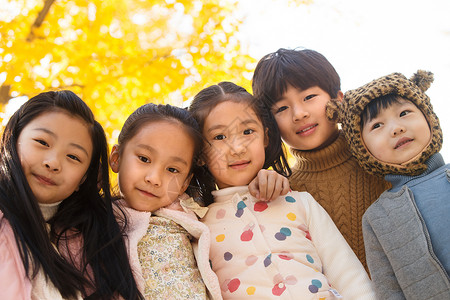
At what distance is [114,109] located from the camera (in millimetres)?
3682

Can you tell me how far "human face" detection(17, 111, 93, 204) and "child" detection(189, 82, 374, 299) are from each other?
0.64 meters

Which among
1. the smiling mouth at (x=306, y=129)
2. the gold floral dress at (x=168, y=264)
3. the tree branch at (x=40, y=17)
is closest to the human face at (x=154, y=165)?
the gold floral dress at (x=168, y=264)

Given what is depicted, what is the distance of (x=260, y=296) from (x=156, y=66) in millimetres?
2826

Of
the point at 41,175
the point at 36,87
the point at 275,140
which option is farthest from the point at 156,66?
the point at 41,175

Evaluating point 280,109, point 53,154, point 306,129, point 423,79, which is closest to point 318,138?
point 306,129

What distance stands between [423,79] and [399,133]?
39 centimetres

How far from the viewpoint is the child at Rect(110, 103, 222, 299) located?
60.0 inches

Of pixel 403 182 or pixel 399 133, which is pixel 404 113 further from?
pixel 403 182

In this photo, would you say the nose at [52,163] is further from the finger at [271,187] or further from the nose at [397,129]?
the nose at [397,129]

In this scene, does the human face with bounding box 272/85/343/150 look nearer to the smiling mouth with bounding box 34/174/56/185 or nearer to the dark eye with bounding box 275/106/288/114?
the dark eye with bounding box 275/106/288/114

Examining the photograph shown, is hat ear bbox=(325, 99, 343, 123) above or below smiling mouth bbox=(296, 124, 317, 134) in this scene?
above

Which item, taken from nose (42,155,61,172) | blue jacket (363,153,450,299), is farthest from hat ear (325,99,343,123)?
nose (42,155,61,172)

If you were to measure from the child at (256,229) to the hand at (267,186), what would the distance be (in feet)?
0.30

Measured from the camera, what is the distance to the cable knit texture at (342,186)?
6.67 ft
